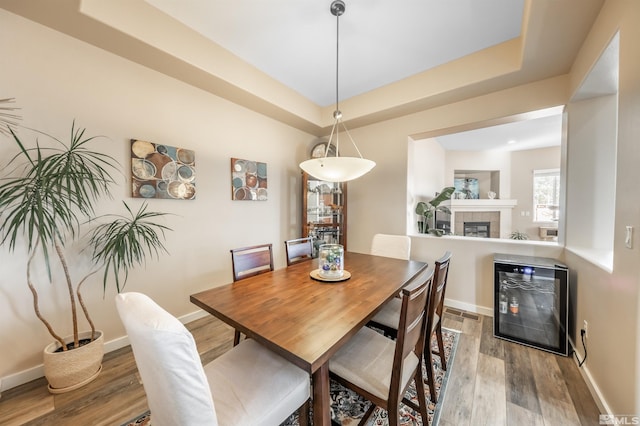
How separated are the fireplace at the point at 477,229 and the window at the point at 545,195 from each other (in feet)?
3.90

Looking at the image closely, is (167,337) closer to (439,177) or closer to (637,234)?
(637,234)

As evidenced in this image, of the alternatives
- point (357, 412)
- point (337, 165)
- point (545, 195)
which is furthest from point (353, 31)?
point (545, 195)

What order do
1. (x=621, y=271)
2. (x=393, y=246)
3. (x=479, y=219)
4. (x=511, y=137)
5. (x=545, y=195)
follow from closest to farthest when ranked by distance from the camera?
(x=621, y=271), (x=393, y=246), (x=511, y=137), (x=545, y=195), (x=479, y=219)

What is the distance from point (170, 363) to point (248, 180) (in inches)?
101

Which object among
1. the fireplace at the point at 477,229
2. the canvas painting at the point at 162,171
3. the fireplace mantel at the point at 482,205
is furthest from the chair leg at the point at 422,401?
the fireplace at the point at 477,229

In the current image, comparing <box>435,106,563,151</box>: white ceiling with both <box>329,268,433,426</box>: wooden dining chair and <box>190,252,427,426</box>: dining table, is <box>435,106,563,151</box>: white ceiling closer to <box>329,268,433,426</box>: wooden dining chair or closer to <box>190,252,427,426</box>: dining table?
<box>190,252,427,426</box>: dining table

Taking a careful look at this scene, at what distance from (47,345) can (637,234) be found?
3.80m

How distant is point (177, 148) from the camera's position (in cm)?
244

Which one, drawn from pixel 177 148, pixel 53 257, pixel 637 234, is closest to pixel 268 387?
pixel 637 234

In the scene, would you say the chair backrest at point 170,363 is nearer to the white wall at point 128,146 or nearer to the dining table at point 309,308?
the dining table at point 309,308

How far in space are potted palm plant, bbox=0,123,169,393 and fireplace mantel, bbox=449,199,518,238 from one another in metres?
6.77

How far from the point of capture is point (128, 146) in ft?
7.05

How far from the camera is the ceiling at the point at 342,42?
1.75m

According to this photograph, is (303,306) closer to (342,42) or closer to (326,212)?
(342,42)
